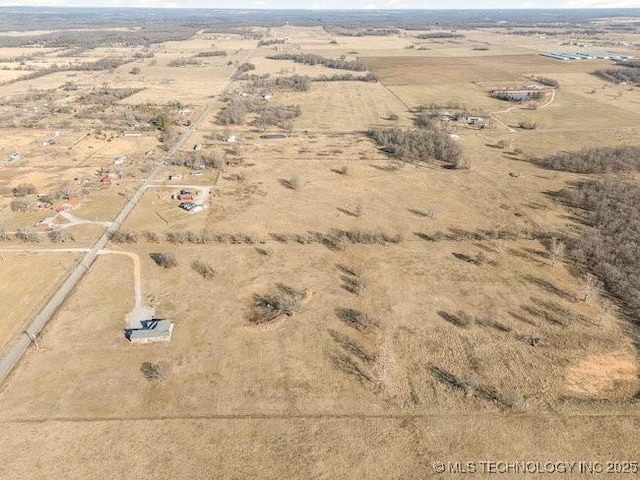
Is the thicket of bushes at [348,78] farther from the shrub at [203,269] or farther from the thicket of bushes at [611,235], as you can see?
the shrub at [203,269]

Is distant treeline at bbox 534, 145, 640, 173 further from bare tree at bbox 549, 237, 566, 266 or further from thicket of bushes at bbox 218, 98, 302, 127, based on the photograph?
thicket of bushes at bbox 218, 98, 302, 127

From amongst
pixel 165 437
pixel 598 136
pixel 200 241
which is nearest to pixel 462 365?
pixel 165 437

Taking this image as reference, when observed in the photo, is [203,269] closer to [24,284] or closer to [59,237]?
[24,284]

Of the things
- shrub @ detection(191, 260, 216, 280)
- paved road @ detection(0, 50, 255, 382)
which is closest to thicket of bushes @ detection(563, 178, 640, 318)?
shrub @ detection(191, 260, 216, 280)

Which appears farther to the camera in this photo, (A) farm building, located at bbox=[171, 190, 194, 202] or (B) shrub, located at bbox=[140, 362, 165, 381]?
(A) farm building, located at bbox=[171, 190, 194, 202]

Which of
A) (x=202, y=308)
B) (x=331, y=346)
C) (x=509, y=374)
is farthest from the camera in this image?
(x=202, y=308)

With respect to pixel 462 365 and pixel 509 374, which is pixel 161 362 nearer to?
pixel 462 365
